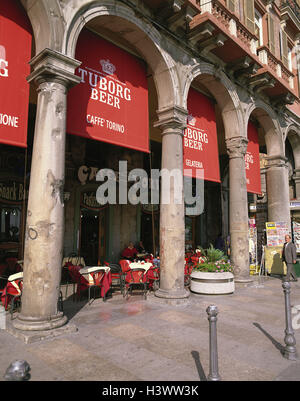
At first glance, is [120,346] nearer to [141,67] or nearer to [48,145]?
[48,145]

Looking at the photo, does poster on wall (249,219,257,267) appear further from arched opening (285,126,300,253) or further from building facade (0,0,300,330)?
arched opening (285,126,300,253)

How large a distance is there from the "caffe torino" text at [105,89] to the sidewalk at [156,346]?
5126 mm

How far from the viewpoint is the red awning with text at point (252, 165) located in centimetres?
1204

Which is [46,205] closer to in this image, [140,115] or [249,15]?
[140,115]

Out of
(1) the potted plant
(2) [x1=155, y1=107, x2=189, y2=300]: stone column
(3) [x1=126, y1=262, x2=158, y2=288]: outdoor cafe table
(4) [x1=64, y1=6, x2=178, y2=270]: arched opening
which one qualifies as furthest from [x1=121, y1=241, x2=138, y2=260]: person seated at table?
(2) [x1=155, y1=107, x2=189, y2=300]: stone column

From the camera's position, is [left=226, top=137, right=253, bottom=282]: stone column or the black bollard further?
[left=226, top=137, right=253, bottom=282]: stone column

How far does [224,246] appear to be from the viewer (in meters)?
17.6

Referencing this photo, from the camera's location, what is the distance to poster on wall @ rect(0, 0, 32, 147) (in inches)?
214

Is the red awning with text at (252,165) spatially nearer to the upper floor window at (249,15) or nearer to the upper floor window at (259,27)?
the upper floor window at (249,15)

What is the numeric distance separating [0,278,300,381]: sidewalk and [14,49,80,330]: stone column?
0.54 m

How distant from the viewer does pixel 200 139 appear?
32.1ft

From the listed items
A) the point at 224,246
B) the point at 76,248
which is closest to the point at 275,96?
the point at 224,246

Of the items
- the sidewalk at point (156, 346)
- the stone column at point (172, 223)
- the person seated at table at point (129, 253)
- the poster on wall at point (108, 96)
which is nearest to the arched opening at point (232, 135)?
the stone column at point (172, 223)
